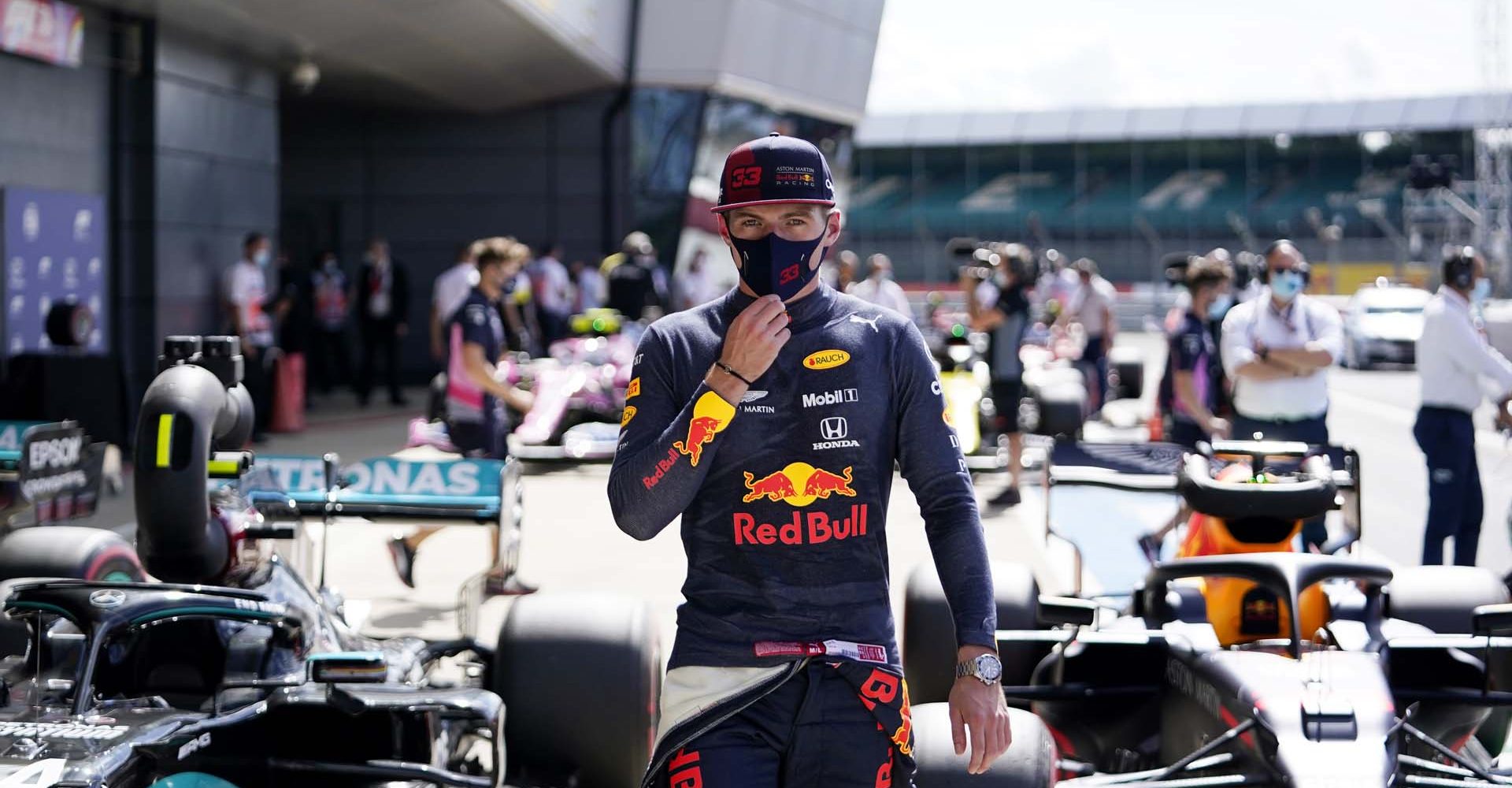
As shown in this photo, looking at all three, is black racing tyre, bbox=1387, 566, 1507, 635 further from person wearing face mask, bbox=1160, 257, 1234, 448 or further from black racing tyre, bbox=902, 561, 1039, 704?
person wearing face mask, bbox=1160, 257, 1234, 448

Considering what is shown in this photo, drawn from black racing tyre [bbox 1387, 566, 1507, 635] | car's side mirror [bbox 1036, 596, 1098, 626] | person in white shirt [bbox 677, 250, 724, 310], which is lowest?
black racing tyre [bbox 1387, 566, 1507, 635]

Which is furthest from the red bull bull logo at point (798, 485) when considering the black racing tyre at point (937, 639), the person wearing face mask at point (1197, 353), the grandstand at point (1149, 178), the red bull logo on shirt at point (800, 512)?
the grandstand at point (1149, 178)

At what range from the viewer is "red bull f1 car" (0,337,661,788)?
12.5 feet

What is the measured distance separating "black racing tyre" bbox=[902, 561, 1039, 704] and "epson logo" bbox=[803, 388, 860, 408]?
7.65 ft

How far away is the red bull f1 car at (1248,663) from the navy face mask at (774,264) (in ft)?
4.42

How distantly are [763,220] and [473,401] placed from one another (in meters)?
6.44

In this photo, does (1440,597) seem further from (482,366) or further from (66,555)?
(482,366)

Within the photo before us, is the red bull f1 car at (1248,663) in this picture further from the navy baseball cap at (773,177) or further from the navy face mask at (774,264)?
the navy baseball cap at (773,177)

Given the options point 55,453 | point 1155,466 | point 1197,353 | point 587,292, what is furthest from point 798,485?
point 587,292

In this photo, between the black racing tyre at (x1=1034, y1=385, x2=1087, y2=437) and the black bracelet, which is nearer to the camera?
the black bracelet

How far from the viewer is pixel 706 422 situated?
9.09ft

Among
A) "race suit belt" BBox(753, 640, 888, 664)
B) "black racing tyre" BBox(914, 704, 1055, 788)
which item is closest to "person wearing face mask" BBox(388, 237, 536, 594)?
"black racing tyre" BBox(914, 704, 1055, 788)

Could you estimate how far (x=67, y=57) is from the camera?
519 inches

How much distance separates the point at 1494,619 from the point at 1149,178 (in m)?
64.3
